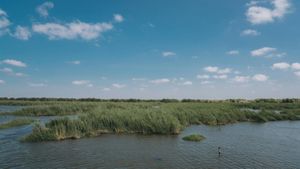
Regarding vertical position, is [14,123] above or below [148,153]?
above

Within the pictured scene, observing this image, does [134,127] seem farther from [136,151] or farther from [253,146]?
[253,146]

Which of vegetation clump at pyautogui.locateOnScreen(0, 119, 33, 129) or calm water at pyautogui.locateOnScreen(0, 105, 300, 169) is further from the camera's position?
vegetation clump at pyautogui.locateOnScreen(0, 119, 33, 129)

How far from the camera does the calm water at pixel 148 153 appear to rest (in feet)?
37.6

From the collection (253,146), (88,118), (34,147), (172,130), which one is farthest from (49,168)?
(253,146)

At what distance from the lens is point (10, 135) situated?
18.1m

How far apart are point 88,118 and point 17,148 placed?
6147mm

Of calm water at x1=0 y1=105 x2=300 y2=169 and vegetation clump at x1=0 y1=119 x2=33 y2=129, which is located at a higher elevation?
vegetation clump at x1=0 y1=119 x2=33 y2=129

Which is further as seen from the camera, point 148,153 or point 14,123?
point 14,123

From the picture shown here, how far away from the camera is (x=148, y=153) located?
43.7 ft

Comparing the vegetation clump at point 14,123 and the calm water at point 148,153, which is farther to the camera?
the vegetation clump at point 14,123

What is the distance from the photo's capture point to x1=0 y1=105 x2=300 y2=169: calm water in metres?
11.5

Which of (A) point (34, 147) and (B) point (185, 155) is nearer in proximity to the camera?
(B) point (185, 155)

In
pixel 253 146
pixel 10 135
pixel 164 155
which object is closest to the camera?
pixel 164 155

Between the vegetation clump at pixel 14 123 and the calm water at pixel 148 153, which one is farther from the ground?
the vegetation clump at pixel 14 123
